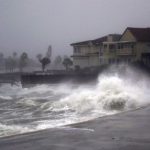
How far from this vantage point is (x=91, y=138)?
10.1m

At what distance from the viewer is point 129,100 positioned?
20.2m

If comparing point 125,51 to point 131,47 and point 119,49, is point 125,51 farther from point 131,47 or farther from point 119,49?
point 119,49

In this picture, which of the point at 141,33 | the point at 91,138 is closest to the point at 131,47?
the point at 141,33

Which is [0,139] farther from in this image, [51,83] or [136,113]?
[51,83]

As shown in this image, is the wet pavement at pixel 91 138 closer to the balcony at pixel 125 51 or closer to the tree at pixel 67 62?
the balcony at pixel 125 51

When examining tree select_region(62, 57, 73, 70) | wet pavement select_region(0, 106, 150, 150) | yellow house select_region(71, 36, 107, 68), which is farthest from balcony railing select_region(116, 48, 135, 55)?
wet pavement select_region(0, 106, 150, 150)

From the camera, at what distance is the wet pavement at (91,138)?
361 inches

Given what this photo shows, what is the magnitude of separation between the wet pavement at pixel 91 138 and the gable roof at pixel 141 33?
43.9 m

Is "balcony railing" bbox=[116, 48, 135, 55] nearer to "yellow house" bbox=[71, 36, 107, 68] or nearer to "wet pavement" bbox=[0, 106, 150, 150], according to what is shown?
"yellow house" bbox=[71, 36, 107, 68]

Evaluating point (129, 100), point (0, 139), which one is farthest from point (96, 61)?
point (0, 139)

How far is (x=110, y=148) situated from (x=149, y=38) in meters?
49.2

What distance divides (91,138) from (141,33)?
4862 centimetres

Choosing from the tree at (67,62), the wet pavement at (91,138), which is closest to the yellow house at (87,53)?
the tree at (67,62)

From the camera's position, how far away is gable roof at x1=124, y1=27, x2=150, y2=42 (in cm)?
5572
